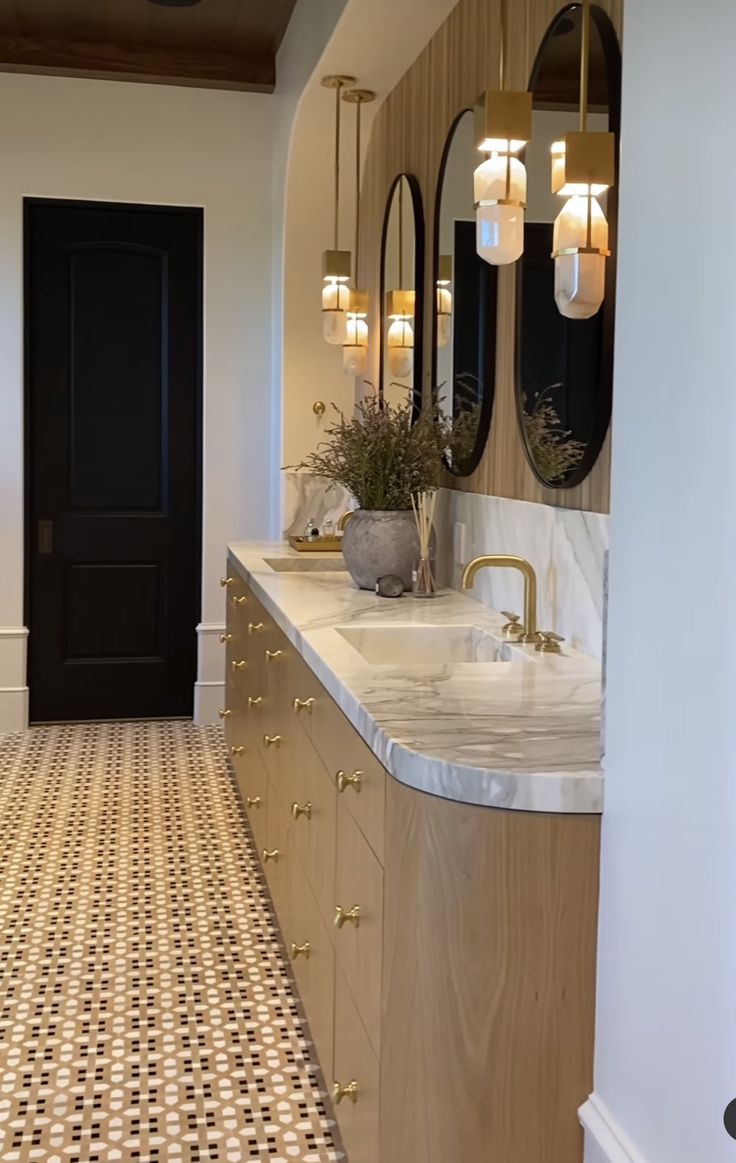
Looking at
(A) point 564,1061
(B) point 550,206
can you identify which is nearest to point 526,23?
(B) point 550,206

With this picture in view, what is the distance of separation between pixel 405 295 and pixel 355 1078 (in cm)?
269

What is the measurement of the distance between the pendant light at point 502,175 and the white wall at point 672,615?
894 millimetres

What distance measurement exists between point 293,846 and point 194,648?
2.89 metres

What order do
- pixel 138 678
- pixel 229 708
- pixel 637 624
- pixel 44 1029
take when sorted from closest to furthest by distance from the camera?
pixel 637 624, pixel 44 1029, pixel 229 708, pixel 138 678

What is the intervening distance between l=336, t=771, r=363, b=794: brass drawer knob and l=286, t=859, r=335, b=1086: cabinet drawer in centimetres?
37

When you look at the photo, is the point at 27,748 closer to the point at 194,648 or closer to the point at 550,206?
the point at 194,648

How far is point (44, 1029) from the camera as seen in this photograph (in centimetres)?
258

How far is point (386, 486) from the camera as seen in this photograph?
334 centimetres

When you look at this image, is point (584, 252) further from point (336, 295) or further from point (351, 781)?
point (336, 295)

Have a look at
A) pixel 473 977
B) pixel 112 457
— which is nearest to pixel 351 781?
pixel 473 977

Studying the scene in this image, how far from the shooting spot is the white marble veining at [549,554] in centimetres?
234

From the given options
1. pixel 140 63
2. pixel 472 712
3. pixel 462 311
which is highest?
pixel 140 63

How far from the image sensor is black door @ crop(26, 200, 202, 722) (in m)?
5.23

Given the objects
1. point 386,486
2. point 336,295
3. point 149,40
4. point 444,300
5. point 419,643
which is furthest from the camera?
point 149,40
